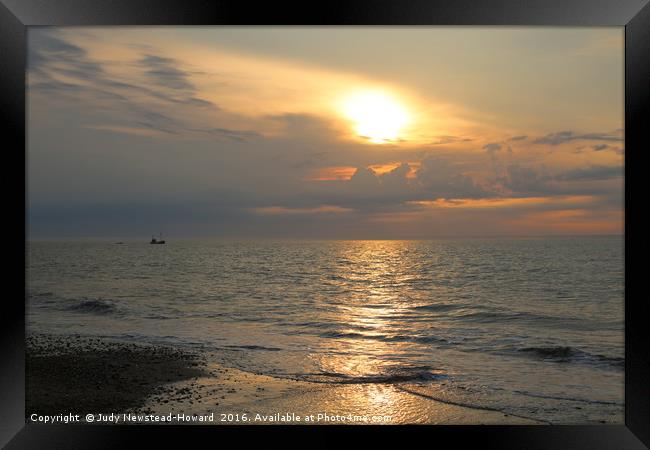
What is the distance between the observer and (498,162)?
26.5 metres

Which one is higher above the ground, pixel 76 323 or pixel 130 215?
pixel 130 215

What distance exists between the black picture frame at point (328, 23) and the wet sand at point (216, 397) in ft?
3.78

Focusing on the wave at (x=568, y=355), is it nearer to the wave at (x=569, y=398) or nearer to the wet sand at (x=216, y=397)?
the wave at (x=569, y=398)

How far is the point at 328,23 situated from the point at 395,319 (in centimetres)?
954

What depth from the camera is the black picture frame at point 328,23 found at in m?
2.57

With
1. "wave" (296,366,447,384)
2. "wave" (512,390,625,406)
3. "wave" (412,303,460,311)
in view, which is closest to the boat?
"wave" (412,303,460,311)

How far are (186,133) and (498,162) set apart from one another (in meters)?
17.5

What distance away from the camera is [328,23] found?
104 inches

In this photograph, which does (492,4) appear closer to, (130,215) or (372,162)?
(130,215)

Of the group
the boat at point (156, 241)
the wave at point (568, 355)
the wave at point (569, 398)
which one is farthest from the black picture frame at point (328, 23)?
the boat at point (156, 241)

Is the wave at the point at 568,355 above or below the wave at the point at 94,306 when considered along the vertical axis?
above

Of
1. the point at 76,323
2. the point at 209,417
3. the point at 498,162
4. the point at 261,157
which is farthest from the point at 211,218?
the point at 209,417

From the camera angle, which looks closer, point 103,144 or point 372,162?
point 103,144

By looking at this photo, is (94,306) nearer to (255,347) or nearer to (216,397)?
(255,347)
